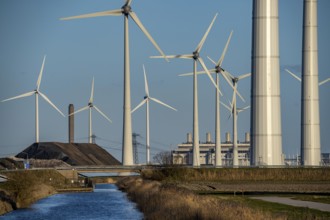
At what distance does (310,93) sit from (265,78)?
25.5m

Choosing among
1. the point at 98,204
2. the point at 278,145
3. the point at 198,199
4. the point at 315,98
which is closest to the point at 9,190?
the point at 98,204

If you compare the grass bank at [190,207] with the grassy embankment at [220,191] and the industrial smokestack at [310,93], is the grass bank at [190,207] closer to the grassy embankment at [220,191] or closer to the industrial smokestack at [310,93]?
the grassy embankment at [220,191]

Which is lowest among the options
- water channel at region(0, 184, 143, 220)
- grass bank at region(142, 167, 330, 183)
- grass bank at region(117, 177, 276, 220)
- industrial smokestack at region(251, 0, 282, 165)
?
water channel at region(0, 184, 143, 220)

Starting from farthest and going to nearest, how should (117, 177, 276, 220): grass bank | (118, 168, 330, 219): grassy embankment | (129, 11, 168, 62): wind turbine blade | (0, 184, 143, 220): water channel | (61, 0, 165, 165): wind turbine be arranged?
(61, 0, 165, 165): wind turbine → (129, 11, 168, 62): wind turbine blade → (0, 184, 143, 220): water channel → (118, 168, 330, 219): grassy embankment → (117, 177, 276, 220): grass bank

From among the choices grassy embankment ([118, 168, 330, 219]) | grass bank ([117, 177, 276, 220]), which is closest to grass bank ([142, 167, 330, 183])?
grassy embankment ([118, 168, 330, 219])

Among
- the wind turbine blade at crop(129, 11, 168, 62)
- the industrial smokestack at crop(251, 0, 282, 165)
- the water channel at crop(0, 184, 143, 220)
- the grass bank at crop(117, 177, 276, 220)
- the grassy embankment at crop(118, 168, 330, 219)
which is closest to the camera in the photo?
the grass bank at crop(117, 177, 276, 220)

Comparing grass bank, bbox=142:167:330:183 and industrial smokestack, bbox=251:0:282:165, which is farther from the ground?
industrial smokestack, bbox=251:0:282:165

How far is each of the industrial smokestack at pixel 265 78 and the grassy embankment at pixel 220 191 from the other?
5630 millimetres

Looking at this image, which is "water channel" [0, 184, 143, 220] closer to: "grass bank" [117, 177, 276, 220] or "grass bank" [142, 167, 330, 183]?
"grass bank" [117, 177, 276, 220]

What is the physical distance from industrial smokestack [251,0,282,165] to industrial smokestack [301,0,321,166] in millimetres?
22893

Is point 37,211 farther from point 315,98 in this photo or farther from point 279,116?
point 315,98

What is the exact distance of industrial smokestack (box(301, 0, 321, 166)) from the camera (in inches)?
5182

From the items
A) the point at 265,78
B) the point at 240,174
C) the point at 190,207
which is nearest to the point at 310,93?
the point at 240,174

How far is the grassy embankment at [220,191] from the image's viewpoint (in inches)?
2309
